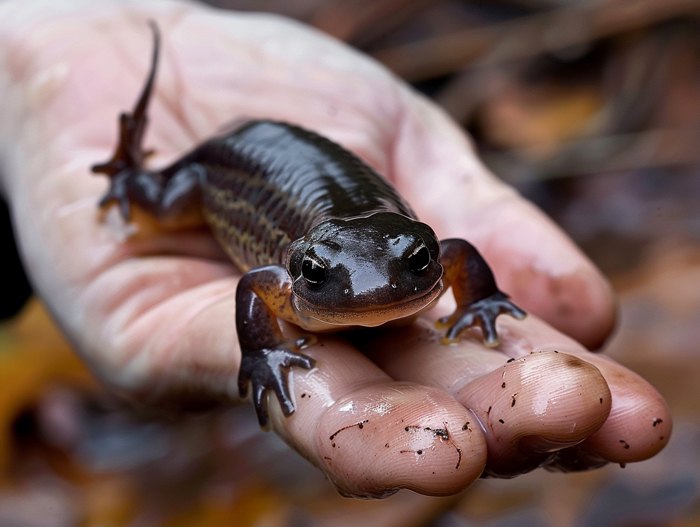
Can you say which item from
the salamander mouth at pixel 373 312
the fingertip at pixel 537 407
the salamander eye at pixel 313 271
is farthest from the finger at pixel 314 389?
the salamander eye at pixel 313 271

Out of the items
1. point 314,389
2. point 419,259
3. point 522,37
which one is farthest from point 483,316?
point 522,37

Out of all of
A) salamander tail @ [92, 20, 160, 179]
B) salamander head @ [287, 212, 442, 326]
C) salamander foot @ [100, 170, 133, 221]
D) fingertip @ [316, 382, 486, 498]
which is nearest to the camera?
fingertip @ [316, 382, 486, 498]

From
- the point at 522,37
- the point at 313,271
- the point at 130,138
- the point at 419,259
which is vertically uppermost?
the point at 419,259

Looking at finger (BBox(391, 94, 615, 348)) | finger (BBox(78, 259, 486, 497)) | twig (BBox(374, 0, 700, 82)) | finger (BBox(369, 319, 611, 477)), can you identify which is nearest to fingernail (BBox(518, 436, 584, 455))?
finger (BBox(369, 319, 611, 477))

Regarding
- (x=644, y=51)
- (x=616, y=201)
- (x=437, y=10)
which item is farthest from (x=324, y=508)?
(x=437, y=10)

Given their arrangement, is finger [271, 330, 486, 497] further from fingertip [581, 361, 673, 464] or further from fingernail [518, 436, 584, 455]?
fingertip [581, 361, 673, 464]

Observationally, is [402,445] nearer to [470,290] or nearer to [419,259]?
[419,259]
